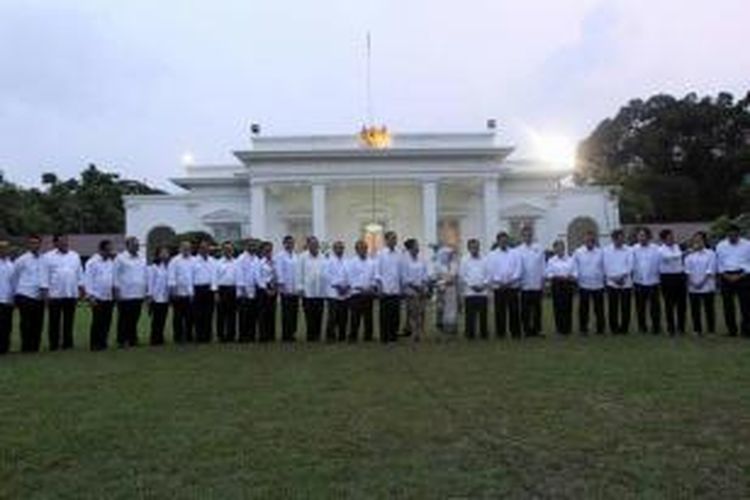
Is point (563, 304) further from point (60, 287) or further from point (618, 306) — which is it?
point (60, 287)

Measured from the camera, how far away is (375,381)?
39.2 feet

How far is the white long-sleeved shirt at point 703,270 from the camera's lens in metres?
17.6

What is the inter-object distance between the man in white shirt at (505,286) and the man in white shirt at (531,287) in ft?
0.30

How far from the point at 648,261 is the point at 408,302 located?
12.2ft

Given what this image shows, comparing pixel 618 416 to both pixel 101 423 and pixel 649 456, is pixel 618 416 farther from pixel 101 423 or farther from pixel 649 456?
pixel 101 423

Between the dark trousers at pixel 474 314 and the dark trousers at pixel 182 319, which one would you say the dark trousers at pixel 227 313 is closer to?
the dark trousers at pixel 182 319

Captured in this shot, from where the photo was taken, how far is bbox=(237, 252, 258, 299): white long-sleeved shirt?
18.6m

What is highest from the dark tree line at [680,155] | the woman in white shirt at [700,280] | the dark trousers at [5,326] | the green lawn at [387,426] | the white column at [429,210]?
the dark tree line at [680,155]

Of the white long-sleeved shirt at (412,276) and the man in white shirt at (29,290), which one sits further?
the white long-sleeved shirt at (412,276)

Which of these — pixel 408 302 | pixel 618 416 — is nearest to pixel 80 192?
pixel 408 302

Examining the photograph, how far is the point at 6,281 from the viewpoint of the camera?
17.2m

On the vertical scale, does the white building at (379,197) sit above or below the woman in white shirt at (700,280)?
above

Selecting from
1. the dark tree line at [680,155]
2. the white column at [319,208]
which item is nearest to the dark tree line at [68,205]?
the white column at [319,208]

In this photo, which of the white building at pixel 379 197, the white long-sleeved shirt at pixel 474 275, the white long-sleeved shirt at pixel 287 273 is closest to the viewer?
the white long-sleeved shirt at pixel 474 275
